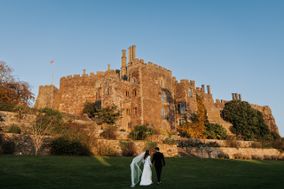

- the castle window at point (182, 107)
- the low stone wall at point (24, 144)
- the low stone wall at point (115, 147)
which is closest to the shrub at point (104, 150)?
the low stone wall at point (115, 147)

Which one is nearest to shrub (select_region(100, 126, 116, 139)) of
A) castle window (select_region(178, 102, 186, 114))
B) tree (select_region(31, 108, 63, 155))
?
tree (select_region(31, 108, 63, 155))

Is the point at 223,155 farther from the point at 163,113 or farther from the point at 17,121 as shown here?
the point at 17,121

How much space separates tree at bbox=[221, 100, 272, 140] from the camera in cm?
5182

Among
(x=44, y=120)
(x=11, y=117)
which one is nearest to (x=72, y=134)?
(x=44, y=120)

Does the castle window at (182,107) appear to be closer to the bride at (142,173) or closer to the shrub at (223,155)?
the shrub at (223,155)

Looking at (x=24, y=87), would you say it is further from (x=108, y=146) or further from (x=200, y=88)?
(x=200, y=88)

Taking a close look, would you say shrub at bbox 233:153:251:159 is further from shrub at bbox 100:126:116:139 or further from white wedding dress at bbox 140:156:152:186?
white wedding dress at bbox 140:156:152:186

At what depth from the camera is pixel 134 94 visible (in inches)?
1631

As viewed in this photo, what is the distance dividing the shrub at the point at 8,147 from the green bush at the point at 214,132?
1148 inches

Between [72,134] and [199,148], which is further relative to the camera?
[199,148]

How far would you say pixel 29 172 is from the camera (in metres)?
11.8

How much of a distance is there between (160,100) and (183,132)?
558 cm

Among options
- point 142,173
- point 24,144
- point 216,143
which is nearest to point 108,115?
point 216,143

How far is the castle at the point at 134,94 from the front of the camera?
3972 centimetres
